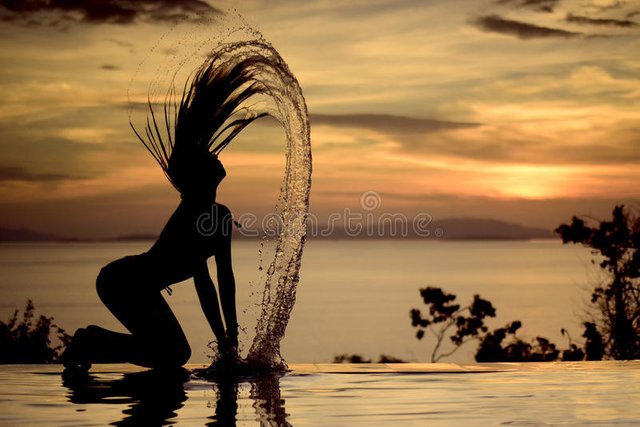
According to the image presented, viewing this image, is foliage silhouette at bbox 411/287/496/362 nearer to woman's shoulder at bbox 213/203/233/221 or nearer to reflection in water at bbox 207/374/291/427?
reflection in water at bbox 207/374/291/427

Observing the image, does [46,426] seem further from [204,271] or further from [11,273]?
[11,273]

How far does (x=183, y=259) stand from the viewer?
8.61 m

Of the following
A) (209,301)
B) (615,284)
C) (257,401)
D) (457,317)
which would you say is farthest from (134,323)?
(457,317)

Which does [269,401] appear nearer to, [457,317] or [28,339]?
[28,339]

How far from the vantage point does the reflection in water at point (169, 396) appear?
21.5ft

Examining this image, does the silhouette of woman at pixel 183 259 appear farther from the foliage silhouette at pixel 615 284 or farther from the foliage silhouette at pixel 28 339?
the foliage silhouette at pixel 615 284

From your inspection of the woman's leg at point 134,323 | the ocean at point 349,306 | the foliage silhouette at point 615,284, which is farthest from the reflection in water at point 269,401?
the ocean at point 349,306

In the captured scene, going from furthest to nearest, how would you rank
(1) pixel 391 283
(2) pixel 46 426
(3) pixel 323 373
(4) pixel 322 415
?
(1) pixel 391 283
(3) pixel 323 373
(4) pixel 322 415
(2) pixel 46 426

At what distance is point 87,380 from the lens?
857cm

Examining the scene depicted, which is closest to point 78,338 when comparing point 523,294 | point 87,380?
point 87,380

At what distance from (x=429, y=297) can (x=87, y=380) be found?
16530mm

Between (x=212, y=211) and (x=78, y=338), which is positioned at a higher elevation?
(x=212, y=211)

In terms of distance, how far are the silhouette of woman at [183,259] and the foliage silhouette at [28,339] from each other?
6358 mm

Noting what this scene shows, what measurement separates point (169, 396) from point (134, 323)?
46.1 inches
